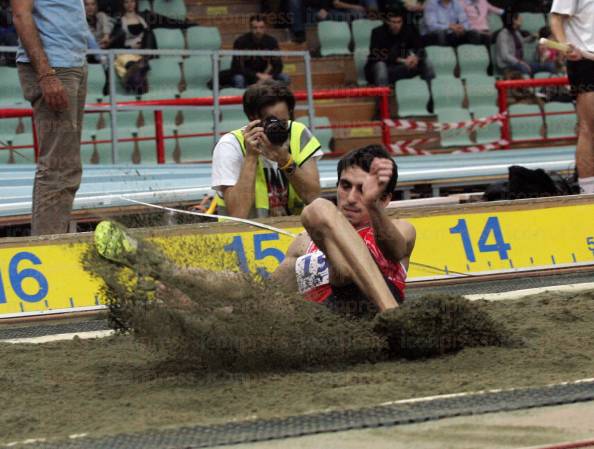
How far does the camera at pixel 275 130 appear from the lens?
6.25 metres

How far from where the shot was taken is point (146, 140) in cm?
Result: 1169

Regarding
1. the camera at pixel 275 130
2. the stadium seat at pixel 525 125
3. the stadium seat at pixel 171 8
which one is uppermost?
the stadium seat at pixel 171 8

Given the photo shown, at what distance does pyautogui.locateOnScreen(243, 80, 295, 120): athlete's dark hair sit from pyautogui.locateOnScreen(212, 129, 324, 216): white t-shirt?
0.22 m

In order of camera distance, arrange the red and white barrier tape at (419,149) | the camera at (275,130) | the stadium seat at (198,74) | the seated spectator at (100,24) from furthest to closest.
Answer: the red and white barrier tape at (419,149)
the stadium seat at (198,74)
the seated spectator at (100,24)
the camera at (275,130)

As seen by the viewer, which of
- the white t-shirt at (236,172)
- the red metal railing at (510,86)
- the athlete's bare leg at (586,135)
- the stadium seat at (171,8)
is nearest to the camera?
the white t-shirt at (236,172)

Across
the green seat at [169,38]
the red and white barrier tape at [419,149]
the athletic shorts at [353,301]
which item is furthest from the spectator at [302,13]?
the athletic shorts at [353,301]

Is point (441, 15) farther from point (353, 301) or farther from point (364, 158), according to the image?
point (353, 301)

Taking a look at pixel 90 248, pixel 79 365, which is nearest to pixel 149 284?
pixel 90 248

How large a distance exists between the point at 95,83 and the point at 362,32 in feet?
14.2

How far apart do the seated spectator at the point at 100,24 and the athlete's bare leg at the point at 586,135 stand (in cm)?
604

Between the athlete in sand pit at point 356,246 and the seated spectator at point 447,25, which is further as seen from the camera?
the seated spectator at point 447,25

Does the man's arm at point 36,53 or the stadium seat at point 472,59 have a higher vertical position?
the man's arm at point 36,53

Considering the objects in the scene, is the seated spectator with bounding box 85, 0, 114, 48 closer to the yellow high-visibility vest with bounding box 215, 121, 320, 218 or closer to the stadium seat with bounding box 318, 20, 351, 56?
the stadium seat with bounding box 318, 20, 351, 56

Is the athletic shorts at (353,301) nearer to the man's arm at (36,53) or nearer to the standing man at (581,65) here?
the man's arm at (36,53)
